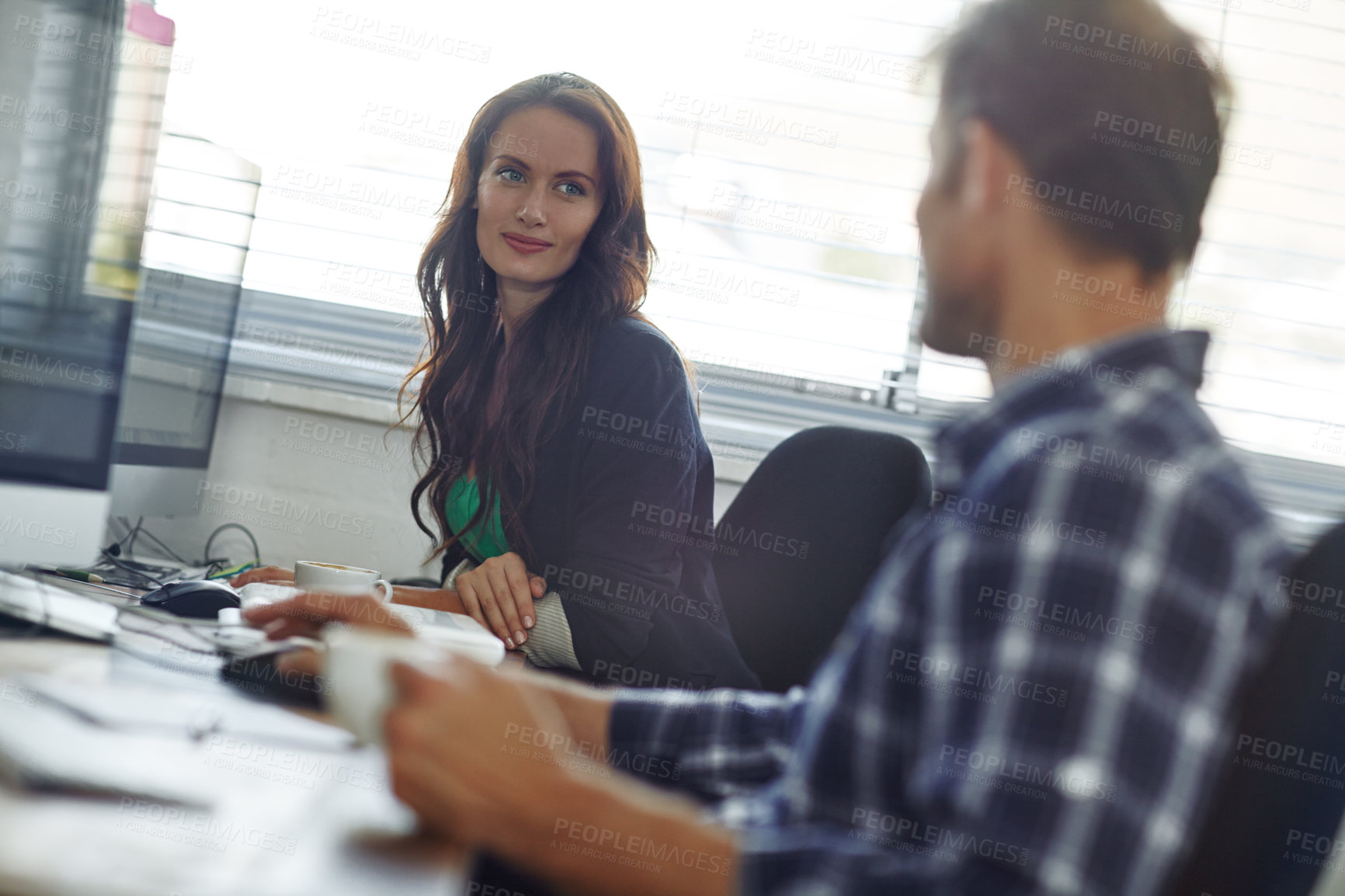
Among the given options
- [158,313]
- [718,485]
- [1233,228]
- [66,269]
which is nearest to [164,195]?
[158,313]

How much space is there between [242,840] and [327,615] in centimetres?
41

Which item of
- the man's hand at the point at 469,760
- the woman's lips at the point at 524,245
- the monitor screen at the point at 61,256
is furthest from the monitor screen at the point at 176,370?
the man's hand at the point at 469,760

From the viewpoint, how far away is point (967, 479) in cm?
60

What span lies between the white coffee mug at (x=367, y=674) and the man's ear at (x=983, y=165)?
47cm

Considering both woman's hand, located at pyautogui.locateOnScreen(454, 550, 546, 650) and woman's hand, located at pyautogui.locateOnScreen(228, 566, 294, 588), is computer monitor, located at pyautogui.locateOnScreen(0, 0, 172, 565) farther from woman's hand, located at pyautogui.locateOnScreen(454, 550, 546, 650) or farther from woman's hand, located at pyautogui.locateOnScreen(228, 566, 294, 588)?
woman's hand, located at pyautogui.locateOnScreen(454, 550, 546, 650)

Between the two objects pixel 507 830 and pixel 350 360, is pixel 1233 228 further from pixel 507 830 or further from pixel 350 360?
pixel 507 830

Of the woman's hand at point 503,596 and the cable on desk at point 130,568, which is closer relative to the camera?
the woman's hand at point 503,596

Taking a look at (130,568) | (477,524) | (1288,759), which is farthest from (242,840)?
(130,568)

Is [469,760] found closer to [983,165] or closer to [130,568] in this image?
[983,165]

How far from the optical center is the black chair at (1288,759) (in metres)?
0.57

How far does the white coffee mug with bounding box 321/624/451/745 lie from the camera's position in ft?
1.99

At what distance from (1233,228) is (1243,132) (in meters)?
0.21

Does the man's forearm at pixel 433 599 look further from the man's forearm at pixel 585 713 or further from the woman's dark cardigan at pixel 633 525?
the man's forearm at pixel 585 713

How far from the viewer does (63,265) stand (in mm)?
1392
